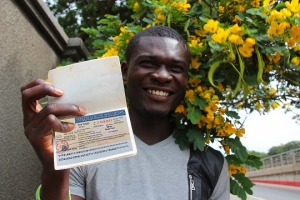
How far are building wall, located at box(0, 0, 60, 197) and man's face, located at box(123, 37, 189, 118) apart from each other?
87cm

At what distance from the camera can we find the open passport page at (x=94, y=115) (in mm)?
1365

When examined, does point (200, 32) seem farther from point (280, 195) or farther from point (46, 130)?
point (280, 195)

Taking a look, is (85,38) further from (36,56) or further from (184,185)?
(184,185)

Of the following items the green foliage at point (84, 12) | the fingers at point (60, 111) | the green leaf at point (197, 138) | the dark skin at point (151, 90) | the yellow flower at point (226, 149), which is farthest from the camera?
the green foliage at point (84, 12)

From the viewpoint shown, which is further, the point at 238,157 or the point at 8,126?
the point at 8,126

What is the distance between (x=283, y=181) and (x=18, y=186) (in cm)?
2102

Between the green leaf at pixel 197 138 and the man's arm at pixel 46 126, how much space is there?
731 millimetres

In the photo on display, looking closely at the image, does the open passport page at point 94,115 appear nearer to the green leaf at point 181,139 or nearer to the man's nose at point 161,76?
the man's nose at point 161,76

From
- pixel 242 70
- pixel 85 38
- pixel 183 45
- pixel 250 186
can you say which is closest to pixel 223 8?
pixel 183 45

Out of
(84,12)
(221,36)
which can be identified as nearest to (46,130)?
(221,36)

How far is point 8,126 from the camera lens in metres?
2.29

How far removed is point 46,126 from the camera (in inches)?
52.6

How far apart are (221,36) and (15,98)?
1458mm

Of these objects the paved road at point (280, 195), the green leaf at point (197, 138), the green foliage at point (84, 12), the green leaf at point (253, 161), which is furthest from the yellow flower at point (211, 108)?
the paved road at point (280, 195)
